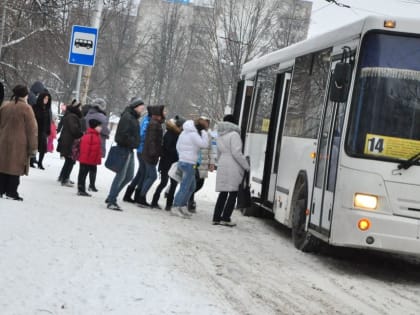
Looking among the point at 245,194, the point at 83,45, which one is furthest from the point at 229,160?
the point at 83,45

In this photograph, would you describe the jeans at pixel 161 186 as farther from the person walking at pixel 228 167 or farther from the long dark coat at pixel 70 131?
the long dark coat at pixel 70 131

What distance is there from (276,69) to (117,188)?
12.0 feet

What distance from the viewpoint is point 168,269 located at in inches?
348

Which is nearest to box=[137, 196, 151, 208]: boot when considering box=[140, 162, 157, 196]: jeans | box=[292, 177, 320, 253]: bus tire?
box=[140, 162, 157, 196]: jeans

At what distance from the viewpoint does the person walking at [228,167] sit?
48.2 ft

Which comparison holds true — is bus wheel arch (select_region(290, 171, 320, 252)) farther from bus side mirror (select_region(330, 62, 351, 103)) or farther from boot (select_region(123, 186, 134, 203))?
boot (select_region(123, 186, 134, 203))

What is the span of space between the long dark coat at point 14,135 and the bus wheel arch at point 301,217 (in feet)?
13.1

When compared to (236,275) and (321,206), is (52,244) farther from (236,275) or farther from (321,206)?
(321,206)

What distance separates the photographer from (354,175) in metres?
10.4

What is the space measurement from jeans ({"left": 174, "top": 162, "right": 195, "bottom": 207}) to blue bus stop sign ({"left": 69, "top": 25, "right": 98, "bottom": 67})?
5.10 metres

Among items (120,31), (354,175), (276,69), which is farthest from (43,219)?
(120,31)

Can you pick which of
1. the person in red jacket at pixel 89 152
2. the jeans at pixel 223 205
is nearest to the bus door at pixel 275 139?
the jeans at pixel 223 205

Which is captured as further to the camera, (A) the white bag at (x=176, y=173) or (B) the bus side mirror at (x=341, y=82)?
(A) the white bag at (x=176, y=173)

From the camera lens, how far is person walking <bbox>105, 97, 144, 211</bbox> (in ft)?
47.1
